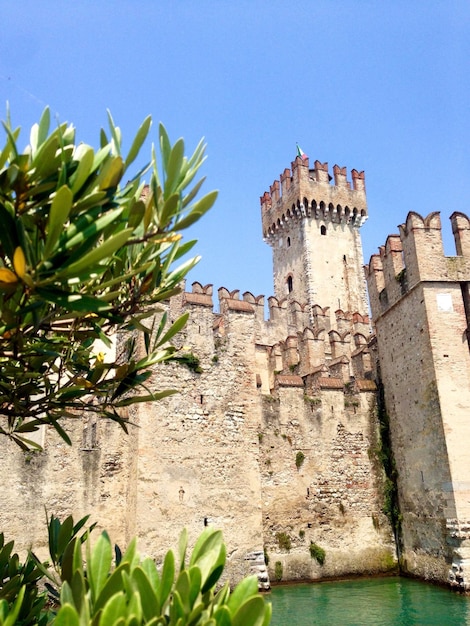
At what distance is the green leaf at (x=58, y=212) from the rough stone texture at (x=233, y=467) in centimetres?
1162

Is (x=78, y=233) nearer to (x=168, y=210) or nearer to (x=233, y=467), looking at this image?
(x=168, y=210)

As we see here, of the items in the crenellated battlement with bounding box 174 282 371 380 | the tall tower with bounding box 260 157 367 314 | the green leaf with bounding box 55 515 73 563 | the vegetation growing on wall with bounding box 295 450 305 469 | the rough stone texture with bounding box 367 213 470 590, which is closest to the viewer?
the green leaf with bounding box 55 515 73 563

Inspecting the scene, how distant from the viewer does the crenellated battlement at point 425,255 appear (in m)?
15.8

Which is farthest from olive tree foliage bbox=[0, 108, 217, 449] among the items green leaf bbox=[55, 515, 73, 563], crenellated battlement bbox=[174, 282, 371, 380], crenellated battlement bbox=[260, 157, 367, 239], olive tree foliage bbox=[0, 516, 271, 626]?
crenellated battlement bbox=[260, 157, 367, 239]

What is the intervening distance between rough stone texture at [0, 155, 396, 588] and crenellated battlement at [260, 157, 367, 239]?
26.0m

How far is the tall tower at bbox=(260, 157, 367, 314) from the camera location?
4241 centimetres

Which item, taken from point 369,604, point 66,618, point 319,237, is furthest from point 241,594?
point 319,237

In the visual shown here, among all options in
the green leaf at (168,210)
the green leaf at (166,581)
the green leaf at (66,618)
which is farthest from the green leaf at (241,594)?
the green leaf at (168,210)

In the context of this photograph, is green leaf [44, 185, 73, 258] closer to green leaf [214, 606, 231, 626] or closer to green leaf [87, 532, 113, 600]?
green leaf [87, 532, 113, 600]

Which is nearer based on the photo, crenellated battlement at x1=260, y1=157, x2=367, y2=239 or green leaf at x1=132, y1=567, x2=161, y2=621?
green leaf at x1=132, y1=567, x2=161, y2=621

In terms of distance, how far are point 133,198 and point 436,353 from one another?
43.4ft

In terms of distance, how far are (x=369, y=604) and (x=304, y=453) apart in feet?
15.0

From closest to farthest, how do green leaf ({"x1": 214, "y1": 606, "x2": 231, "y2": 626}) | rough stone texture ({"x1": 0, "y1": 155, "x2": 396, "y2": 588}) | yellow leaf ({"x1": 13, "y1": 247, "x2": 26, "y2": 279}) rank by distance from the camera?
green leaf ({"x1": 214, "y1": 606, "x2": 231, "y2": 626})
yellow leaf ({"x1": 13, "y1": 247, "x2": 26, "y2": 279})
rough stone texture ({"x1": 0, "y1": 155, "x2": 396, "y2": 588})

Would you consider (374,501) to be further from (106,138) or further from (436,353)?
(106,138)
